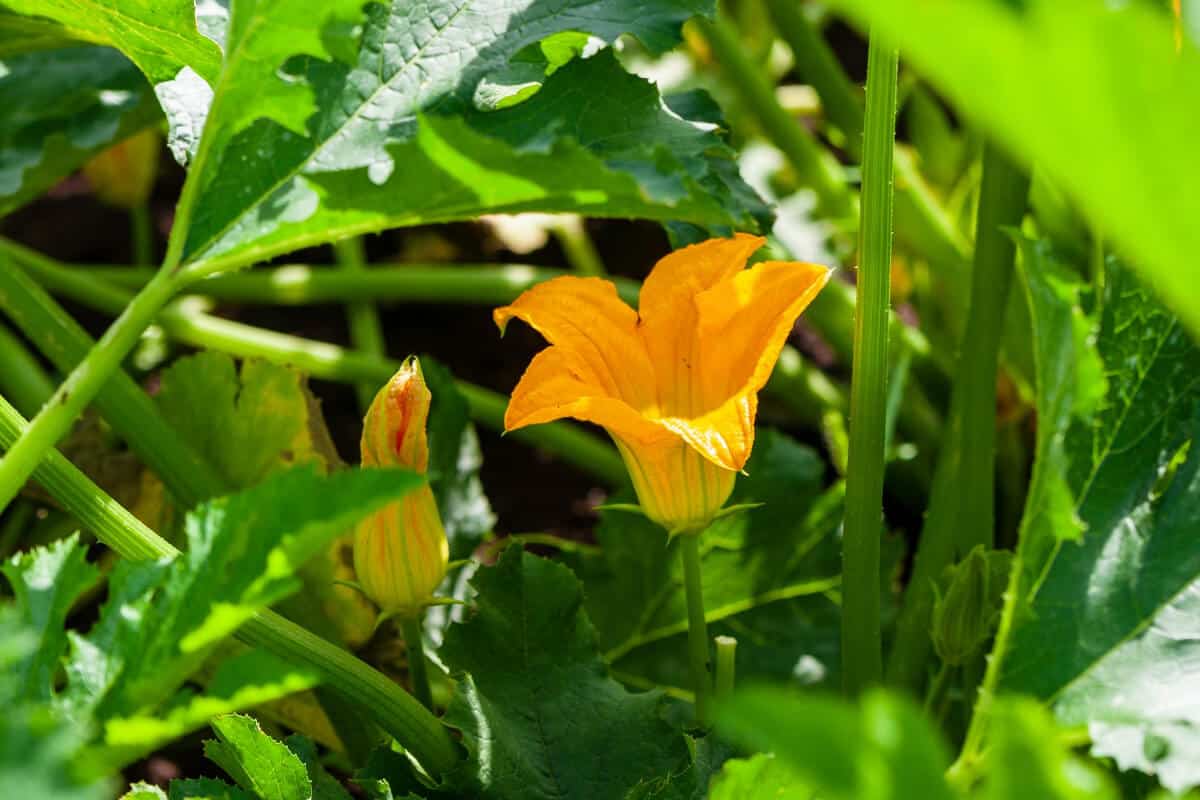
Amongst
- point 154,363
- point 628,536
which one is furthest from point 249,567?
point 154,363

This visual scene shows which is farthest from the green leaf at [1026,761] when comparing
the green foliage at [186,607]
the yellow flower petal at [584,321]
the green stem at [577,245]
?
the green stem at [577,245]

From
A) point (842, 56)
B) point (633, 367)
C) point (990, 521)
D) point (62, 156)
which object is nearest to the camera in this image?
point (633, 367)

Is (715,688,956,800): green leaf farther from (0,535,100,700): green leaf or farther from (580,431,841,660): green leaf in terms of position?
(580,431,841,660): green leaf

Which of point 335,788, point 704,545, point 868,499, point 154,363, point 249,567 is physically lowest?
point 154,363

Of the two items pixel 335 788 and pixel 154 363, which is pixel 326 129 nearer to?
pixel 335 788

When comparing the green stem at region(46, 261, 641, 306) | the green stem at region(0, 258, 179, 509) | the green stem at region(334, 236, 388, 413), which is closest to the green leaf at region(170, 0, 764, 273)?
the green stem at region(0, 258, 179, 509)

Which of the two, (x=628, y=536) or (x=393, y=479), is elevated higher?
(x=393, y=479)
